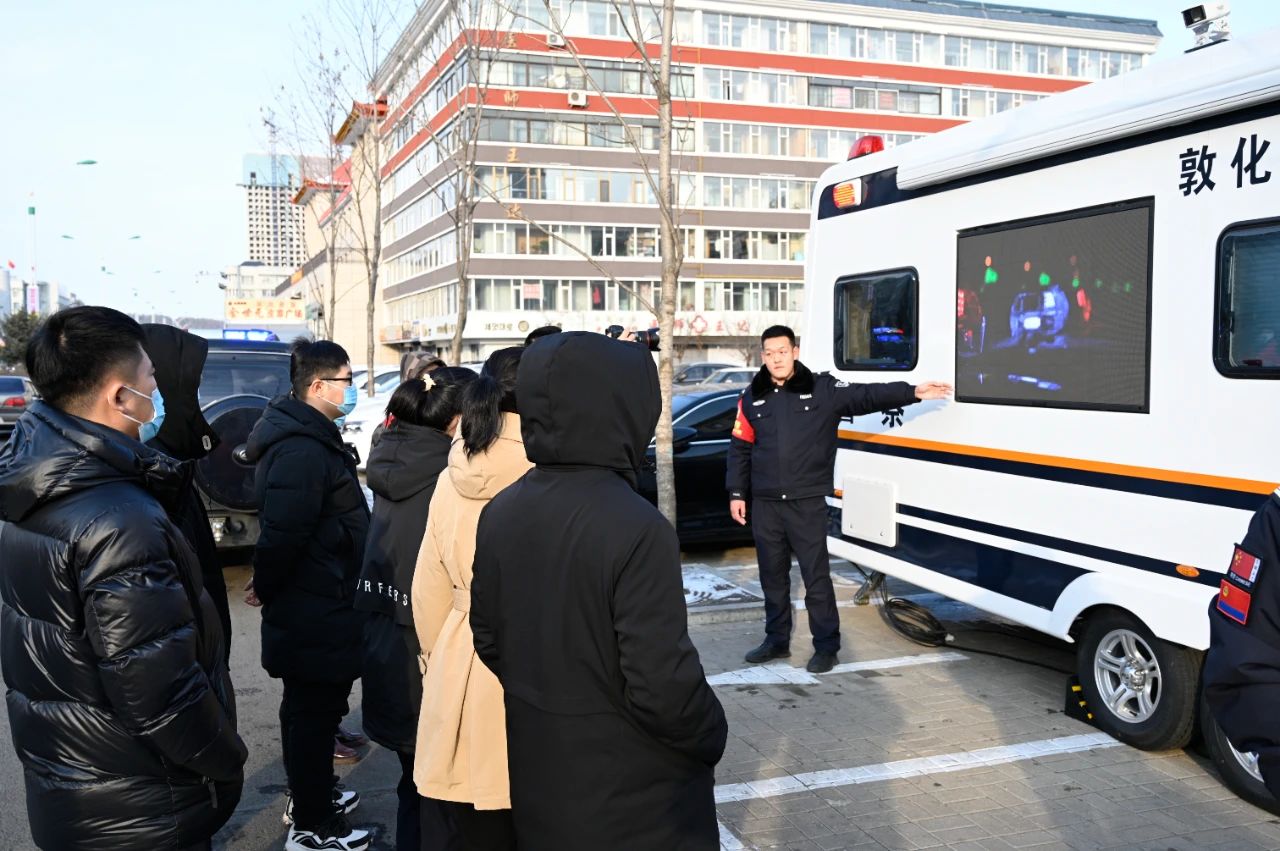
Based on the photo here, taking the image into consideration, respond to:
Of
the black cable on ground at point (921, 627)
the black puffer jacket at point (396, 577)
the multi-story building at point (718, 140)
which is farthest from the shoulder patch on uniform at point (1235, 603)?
the multi-story building at point (718, 140)

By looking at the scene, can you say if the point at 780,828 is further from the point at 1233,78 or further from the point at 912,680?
the point at 1233,78

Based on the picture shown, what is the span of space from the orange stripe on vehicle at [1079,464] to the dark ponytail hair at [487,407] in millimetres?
3224

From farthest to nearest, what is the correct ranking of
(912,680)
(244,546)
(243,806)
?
(244,546) < (912,680) < (243,806)

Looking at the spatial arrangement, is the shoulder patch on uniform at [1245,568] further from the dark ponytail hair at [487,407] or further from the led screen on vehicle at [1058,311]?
the led screen on vehicle at [1058,311]

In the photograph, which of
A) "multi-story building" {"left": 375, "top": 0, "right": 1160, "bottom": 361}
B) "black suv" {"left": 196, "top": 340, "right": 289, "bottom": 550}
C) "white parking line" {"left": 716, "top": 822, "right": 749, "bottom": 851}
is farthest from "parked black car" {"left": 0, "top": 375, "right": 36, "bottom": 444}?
"multi-story building" {"left": 375, "top": 0, "right": 1160, "bottom": 361}

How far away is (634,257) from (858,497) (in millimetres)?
51306

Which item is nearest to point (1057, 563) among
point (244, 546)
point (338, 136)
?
point (244, 546)

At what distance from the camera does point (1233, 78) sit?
453 centimetres

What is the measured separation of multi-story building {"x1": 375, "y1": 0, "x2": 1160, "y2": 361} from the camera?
178 ft

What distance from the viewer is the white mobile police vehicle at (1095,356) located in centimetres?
457

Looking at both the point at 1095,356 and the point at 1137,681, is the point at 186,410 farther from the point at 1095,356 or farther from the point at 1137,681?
the point at 1137,681

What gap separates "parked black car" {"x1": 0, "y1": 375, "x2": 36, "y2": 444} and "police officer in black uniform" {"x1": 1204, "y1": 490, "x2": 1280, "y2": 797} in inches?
1027

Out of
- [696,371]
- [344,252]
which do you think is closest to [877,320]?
[696,371]

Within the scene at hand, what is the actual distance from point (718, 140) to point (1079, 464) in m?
54.9
